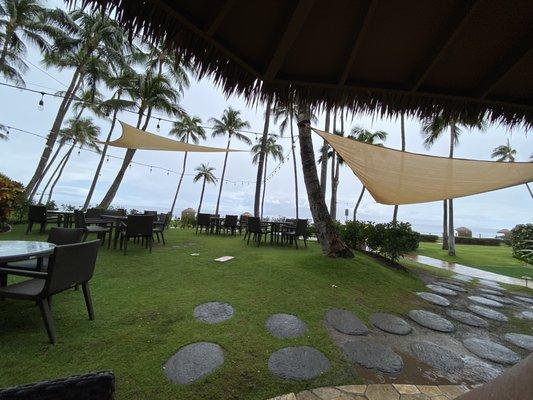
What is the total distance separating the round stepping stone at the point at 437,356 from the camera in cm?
241

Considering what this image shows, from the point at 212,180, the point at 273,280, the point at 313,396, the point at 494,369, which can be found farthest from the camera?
the point at 212,180

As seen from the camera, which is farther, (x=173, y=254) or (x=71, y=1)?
(x=173, y=254)

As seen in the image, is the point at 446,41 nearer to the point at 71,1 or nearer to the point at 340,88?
the point at 340,88

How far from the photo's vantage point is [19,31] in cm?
1146

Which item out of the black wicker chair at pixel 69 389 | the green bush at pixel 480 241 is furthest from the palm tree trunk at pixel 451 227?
the black wicker chair at pixel 69 389

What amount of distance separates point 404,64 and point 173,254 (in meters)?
5.29

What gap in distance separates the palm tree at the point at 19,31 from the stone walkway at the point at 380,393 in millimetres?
15574

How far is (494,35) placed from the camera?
1512 mm

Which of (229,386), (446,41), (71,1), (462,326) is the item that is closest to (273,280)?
(229,386)

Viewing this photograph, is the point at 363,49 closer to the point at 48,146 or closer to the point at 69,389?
the point at 69,389

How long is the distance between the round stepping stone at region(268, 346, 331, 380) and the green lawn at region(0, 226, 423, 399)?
0.21 feet

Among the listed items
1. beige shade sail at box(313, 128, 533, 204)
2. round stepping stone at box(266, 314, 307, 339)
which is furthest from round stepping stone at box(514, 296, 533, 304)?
round stepping stone at box(266, 314, 307, 339)

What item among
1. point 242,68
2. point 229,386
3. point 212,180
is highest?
point 212,180

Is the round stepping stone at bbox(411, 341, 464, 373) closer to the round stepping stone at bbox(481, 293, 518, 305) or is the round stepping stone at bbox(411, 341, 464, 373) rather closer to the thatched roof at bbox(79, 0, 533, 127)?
the thatched roof at bbox(79, 0, 533, 127)
